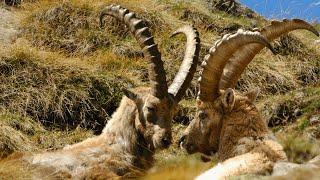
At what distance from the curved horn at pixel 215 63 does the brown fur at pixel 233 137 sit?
13cm

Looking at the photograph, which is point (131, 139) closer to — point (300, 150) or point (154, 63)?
point (154, 63)

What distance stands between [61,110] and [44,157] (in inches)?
159

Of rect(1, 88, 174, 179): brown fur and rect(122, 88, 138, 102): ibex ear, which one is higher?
rect(122, 88, 138, 102): ibex ear

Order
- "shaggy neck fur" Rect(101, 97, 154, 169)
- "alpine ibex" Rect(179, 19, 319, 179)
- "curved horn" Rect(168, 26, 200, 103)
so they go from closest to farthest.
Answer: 1. "alpine ibex" Rect(179, 19, 319, 179)
2. "shaggy neck fur" Rect(101, 97, 154, 169)
3. "curved horn" Rect(168, 26, 200, 103)

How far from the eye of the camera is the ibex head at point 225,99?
28.6ft

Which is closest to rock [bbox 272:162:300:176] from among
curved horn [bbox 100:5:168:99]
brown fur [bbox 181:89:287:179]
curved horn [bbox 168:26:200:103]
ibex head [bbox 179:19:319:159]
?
brown fur [bbox 181:89:287:179]

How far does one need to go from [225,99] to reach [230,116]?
25 centimetres

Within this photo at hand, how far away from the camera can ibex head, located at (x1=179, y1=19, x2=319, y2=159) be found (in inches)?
343

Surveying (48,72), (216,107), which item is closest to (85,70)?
(48,72)

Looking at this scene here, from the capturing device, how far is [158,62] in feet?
34.2

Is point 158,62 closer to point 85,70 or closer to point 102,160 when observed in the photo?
point 102,160

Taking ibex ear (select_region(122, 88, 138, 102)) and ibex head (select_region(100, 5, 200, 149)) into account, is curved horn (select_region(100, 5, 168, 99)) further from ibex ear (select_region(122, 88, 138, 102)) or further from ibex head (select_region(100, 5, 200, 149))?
ibex ear (select_region(122, 88, 138, 102))

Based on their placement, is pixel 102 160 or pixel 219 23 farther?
pixel 219 23

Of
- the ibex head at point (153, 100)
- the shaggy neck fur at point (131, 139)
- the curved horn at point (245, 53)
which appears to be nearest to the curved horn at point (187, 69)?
the ibex head at point (153, 100)
